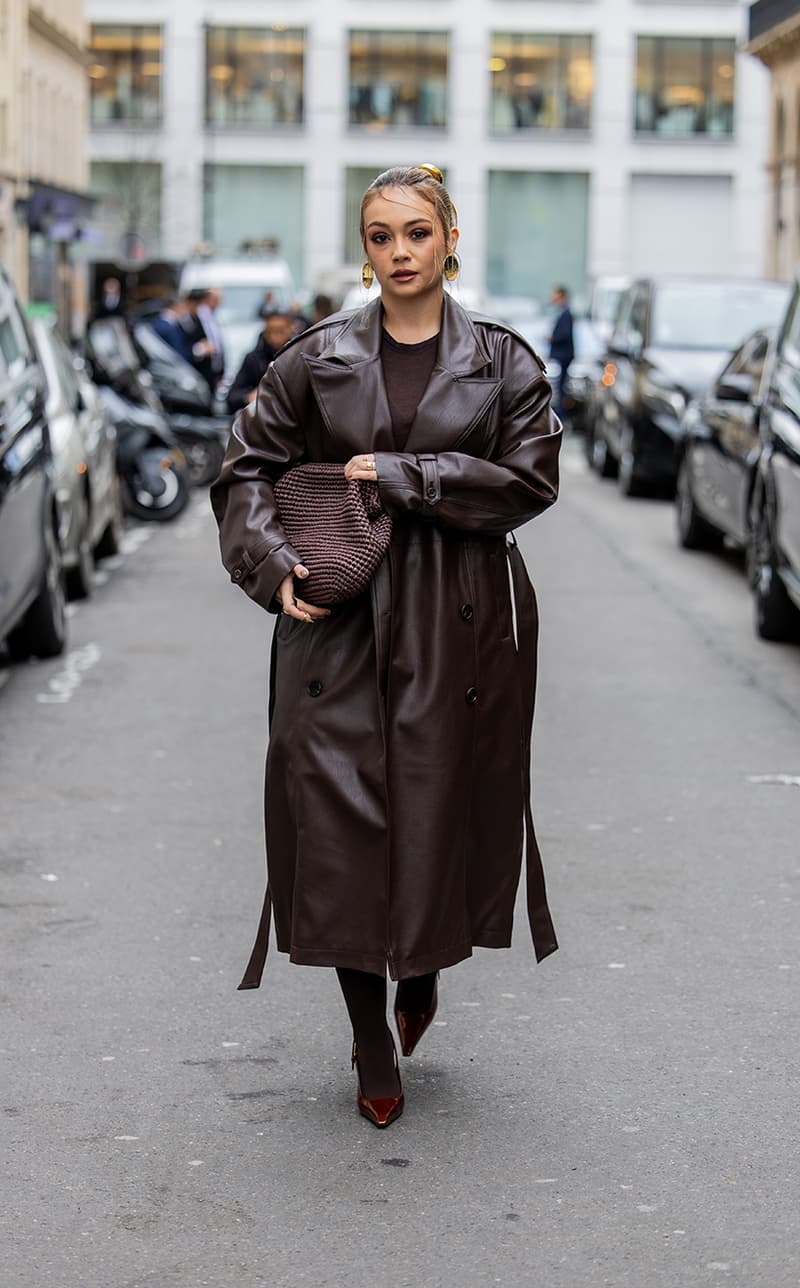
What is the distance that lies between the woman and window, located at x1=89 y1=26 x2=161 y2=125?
63.8 m

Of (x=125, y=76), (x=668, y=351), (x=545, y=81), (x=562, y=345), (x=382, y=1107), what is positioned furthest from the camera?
(x=545, y=81)

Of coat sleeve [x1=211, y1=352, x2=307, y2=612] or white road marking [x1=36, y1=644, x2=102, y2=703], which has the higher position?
coat sleeve [x1=211, y1=352, x2=307, y2=612]

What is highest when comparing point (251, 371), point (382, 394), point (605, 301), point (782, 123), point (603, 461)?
point (782, 123)

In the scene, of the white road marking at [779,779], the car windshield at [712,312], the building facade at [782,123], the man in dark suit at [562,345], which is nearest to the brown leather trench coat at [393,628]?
the white road marking at [779,779]

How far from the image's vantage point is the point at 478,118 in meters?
66.7

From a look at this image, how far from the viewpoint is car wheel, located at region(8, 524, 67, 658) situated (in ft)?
34.6

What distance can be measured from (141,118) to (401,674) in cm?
6431

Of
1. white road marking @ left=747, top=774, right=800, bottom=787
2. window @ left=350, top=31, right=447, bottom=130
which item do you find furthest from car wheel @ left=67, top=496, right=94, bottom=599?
window @ left=350, top=31, right=447, bottom=130

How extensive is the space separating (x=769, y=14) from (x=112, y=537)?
32.2 meters

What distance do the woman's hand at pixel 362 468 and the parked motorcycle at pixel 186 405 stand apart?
50.1ft

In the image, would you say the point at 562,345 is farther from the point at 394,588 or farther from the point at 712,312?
the point at 394,588

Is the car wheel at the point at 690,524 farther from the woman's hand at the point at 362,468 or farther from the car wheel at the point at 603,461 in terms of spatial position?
the woman's hand at the point at 362,468

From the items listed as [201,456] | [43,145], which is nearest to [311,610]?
[201,456]

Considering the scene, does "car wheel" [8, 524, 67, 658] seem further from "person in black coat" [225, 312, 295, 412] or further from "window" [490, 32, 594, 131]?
"window" [490, 32, 594, 131]
